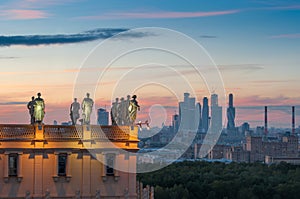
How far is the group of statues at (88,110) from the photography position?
45.8m

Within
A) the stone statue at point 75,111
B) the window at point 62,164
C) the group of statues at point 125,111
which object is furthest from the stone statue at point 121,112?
the window at point 62,164

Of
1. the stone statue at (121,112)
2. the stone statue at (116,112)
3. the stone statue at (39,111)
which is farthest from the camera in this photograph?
the stone statue at (116,112)

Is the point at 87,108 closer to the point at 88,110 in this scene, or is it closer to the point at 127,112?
the point at 88,110

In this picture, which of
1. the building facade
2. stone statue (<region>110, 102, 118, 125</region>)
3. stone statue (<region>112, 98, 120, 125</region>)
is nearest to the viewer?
the building facade

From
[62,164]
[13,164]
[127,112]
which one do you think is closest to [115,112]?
[127,112]

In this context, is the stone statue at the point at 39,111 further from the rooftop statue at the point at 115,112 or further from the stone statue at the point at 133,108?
the stone statue at the point at 133,108

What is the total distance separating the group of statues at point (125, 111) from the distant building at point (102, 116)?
2.88 feet

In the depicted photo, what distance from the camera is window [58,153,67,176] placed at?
45.7 m

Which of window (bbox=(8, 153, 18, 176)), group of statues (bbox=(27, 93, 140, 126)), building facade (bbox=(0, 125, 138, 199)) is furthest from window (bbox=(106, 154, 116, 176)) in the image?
window (bbox=(8, 153, 18, 176))

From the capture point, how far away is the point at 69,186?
45.9 meters

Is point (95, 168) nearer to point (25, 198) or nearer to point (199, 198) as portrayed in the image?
point (25, 198)

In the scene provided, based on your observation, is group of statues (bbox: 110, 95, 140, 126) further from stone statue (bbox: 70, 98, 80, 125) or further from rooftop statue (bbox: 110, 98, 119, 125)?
stone statue (bbox: 70, 98, 80, 125)

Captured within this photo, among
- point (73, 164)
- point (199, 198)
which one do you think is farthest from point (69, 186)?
point (199, 198)

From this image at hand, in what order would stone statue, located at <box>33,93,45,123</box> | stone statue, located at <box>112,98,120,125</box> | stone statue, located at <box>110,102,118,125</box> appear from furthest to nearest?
stone statue, located at <box>110,102,118,125</box>
stone statue, located at <box>112,98,120,125</box>
stone statue, located at <box>33,93,45,123</box>
